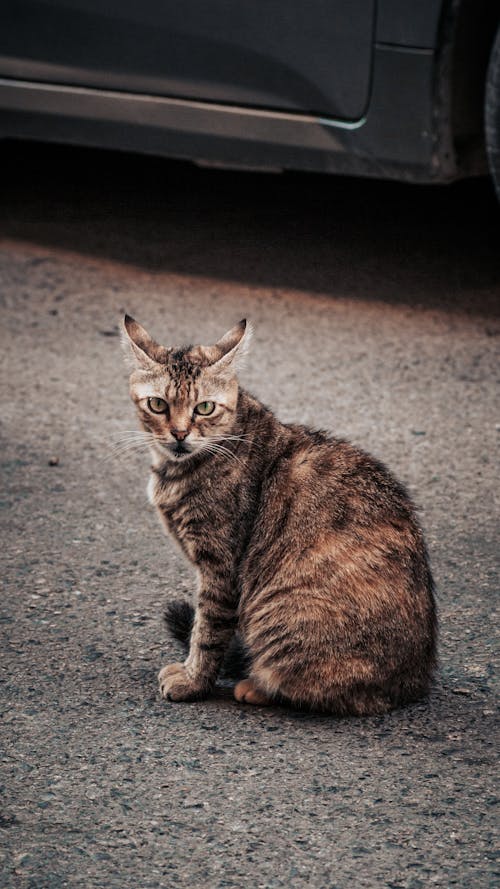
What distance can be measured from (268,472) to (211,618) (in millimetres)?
420

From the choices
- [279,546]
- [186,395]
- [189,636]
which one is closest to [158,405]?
[186,395]

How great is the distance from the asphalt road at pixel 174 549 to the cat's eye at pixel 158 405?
2.16 feet

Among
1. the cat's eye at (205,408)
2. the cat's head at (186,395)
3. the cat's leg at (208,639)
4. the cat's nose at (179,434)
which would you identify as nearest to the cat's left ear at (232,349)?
the cat's head at (186,395)

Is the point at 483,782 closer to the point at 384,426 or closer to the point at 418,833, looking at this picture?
the point at 418,833

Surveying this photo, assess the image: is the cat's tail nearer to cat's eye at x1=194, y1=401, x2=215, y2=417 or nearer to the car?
cat's eye at x1=194, y1=401, x2=215, y2=417

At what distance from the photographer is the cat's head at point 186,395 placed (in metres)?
3.37

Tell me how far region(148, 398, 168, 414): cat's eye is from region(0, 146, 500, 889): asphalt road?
A: 0.66 m

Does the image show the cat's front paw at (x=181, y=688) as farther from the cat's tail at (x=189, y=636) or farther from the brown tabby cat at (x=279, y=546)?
the cat's tail at (x=189, y=636)

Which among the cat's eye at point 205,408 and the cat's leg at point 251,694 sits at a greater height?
the cat's eye at point 205,408

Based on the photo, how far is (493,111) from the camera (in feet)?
16.7

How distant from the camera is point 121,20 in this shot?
17.8ft

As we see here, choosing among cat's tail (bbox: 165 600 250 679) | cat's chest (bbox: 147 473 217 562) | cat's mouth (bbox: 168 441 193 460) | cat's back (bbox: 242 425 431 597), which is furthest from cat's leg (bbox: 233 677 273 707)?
cat's mouth (bbox: 168 441 193 460)

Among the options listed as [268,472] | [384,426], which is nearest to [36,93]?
[384,426]

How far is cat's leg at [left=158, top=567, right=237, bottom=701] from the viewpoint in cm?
326
